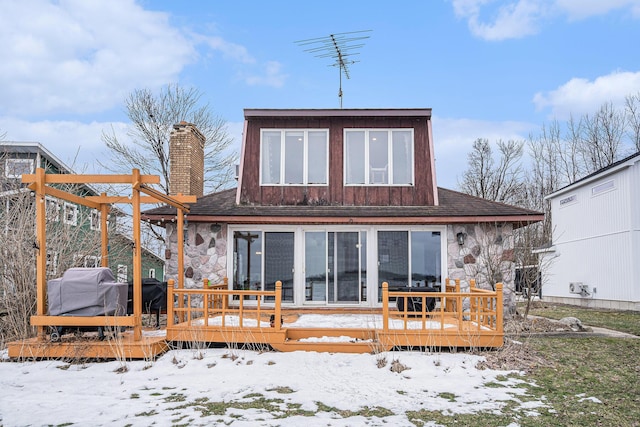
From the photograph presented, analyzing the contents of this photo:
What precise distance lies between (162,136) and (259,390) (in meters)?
18.3

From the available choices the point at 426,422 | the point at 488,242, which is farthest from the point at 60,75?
the point at 426,422

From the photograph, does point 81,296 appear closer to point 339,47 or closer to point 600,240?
point 339,47

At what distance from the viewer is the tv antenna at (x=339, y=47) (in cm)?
1398

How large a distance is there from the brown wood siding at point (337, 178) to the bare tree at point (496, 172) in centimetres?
2164

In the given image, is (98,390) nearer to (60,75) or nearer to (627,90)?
(60,75)

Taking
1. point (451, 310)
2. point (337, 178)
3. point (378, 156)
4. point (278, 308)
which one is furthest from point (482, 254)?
point (278, 308)

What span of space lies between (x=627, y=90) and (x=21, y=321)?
96.4 ft

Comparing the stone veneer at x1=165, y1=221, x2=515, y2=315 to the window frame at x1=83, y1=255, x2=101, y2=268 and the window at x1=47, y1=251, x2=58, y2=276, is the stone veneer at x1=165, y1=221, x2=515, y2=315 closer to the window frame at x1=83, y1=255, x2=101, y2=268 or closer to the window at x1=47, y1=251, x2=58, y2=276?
the window frame at x1=83, y1=255, x2=101, y2=268

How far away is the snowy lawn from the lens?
528 centimetres

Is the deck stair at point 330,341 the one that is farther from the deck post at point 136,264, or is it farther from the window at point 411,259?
the window at point 411,259

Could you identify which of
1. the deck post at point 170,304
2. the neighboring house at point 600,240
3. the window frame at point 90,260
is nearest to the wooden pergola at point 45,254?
the deck post at point 170,304

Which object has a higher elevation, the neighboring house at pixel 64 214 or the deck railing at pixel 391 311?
the neighboring house at pixel 64 214

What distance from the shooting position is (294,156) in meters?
12.3

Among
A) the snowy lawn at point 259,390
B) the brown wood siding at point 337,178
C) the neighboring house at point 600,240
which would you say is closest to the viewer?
the snowy lawn at point 259,390
